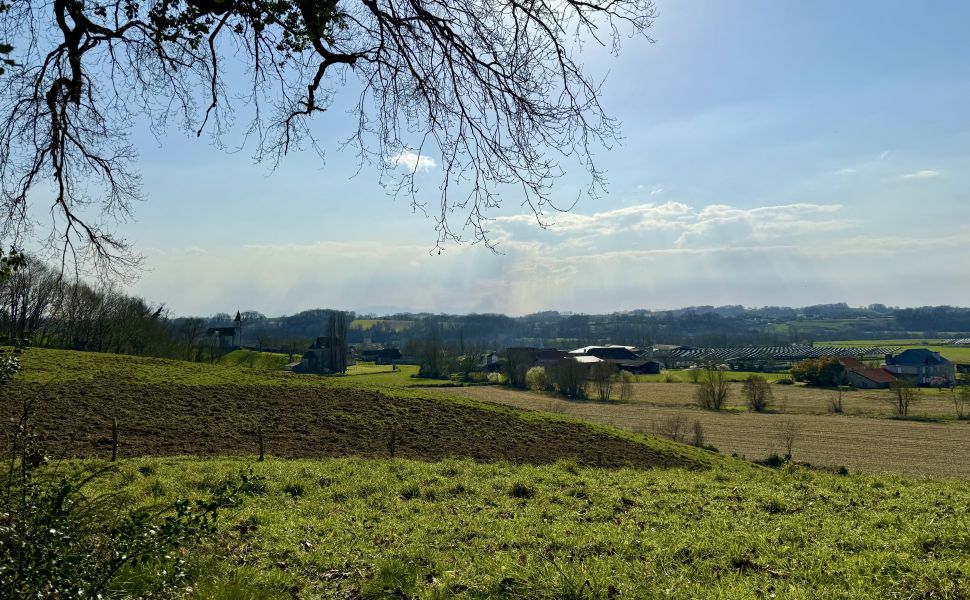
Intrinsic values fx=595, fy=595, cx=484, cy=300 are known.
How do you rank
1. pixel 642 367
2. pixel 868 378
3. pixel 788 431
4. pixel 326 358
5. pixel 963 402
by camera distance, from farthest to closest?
pixel 642 367
pixel 326 358
pixel 868 378
pixel 963 402
pixel 788 431

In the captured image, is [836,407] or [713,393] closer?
[836,407]

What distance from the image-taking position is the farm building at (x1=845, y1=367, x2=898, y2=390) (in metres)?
94.6

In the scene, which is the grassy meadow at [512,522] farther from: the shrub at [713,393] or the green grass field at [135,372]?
the shrub at [713,393]

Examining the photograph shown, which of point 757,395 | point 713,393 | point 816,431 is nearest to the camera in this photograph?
point 816,431

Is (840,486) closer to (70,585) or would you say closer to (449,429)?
(70,585)

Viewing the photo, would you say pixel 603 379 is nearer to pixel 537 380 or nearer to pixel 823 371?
pixel 537 380

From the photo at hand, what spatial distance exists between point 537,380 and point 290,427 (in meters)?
66.5

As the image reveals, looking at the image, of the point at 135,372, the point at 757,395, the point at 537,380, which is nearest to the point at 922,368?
the point at 757,395

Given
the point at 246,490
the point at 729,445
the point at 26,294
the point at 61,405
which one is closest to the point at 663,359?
the point at 729,445

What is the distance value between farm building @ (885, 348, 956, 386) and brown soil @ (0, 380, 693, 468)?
103 metres

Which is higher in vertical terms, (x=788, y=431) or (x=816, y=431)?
(x=788, y=431)

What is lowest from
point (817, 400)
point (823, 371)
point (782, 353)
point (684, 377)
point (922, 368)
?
point (684, 377)

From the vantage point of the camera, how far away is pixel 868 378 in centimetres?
9581

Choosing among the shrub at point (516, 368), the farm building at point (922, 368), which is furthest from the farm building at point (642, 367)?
the farm building at point (922, 368)
